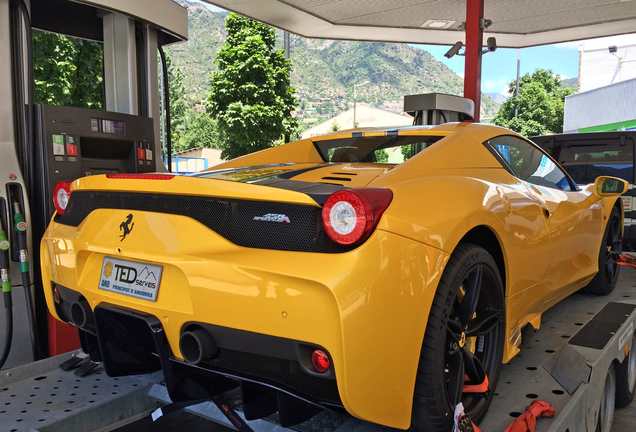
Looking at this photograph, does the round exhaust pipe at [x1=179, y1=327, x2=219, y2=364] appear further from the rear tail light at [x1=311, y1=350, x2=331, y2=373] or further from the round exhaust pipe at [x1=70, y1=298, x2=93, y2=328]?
the round exhaust pipe at [x1=70, y1=298, x2=93, y2=328]

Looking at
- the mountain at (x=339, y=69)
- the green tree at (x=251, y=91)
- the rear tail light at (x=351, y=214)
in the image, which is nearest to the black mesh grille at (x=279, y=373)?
the rear tail light at (x=351, y=214)

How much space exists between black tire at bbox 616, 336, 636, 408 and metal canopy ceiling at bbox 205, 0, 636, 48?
8194 mm

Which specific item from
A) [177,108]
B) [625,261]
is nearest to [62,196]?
[625,261]

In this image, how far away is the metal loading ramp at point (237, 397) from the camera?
2025 millimetres

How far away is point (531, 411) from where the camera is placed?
6.31 feet

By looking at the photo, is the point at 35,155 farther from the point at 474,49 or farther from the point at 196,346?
the point at 474,49

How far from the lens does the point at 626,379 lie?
3.01m

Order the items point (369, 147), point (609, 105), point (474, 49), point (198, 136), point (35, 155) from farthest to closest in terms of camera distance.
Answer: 1. point (198, 136)
2. point (609, 105)
3. point (474, 49)
4. point (35, 155)
5. point (369, 147)

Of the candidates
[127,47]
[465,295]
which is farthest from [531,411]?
[127,47]

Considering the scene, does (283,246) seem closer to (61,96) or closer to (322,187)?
(322,187)

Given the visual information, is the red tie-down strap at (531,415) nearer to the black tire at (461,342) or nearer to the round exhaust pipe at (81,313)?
the black tire at (461,342)

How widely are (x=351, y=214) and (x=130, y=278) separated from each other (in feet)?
2.82

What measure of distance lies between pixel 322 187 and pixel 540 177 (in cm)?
171

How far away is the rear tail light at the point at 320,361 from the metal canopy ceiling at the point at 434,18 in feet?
28.2
